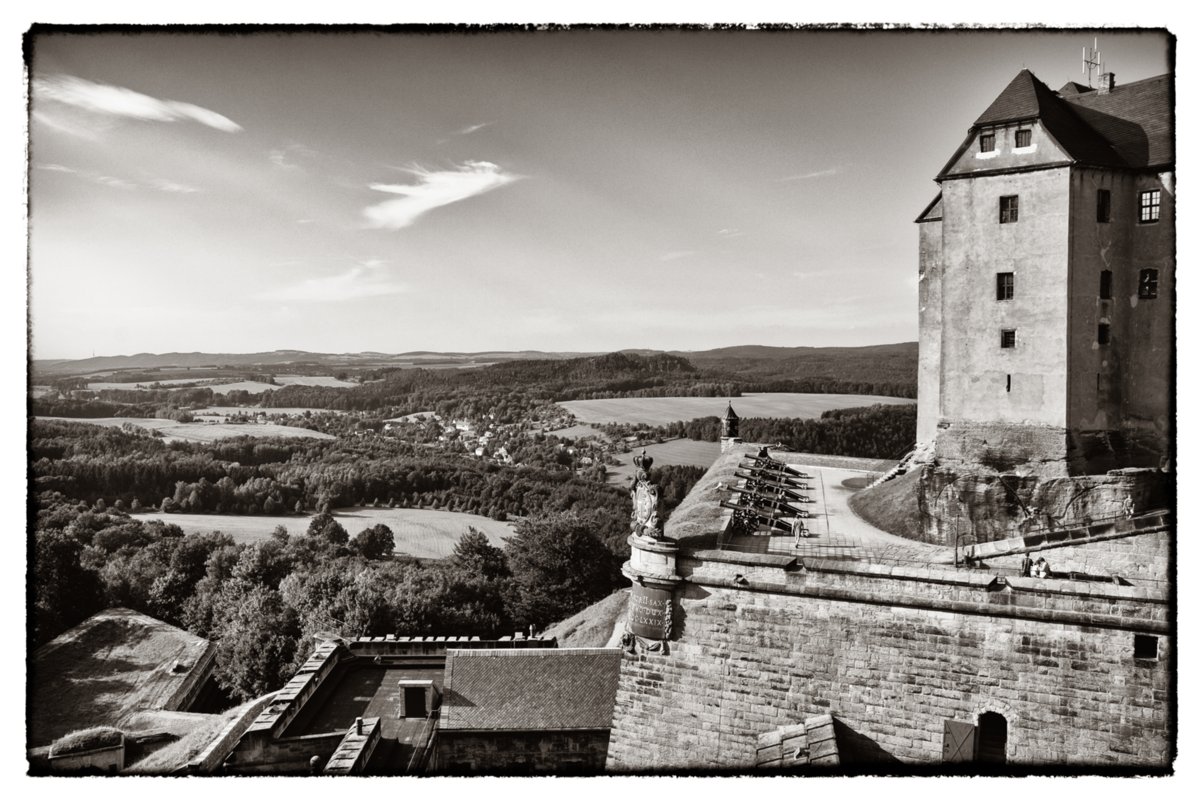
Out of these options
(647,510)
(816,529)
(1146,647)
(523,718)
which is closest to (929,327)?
(816,529)

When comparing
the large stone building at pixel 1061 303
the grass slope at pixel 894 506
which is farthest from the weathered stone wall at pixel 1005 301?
the grass slope at pixel 894 506

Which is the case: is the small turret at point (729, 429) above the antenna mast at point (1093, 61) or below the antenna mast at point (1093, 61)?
below

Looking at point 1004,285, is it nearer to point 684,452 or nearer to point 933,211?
point 933,211

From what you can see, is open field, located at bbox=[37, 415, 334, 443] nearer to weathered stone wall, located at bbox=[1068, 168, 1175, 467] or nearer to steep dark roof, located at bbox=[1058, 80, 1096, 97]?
weathered stone wall, located at bbox=[1068, 168, 1175, 467]

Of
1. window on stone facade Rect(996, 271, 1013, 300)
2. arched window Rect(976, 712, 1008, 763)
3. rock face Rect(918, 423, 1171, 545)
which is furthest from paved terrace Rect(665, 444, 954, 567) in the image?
window on stone facade Rect(996, 271, 1013, 300)

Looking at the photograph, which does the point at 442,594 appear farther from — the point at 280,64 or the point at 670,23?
the point at 670,23

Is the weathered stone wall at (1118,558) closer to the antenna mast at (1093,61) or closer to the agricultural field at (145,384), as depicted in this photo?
the antenna mast at (1093,61)

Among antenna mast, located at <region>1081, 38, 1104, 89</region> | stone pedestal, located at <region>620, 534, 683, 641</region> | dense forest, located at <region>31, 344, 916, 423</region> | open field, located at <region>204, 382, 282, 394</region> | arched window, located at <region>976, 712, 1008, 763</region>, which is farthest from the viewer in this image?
open field, located at <region>204, 382, 282, 394</region>
